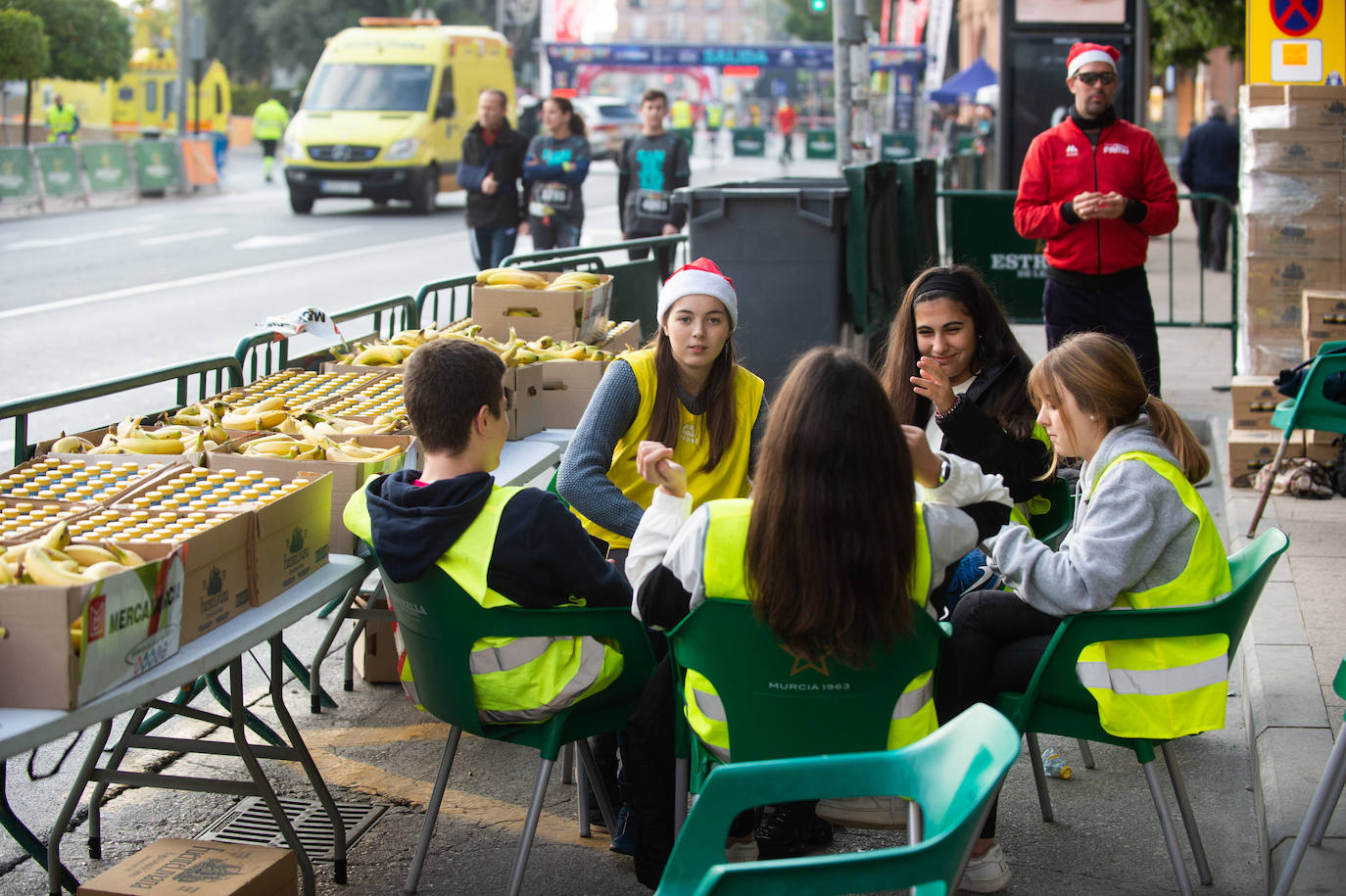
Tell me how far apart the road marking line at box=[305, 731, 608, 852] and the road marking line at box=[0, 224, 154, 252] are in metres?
15.6

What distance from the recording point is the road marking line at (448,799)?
389 cm

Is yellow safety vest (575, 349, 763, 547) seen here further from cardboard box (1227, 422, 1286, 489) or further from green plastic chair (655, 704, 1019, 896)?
cardboard box (1227, 422, 1286, 489)

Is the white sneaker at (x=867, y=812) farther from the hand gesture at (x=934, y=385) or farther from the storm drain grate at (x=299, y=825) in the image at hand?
the storm drain grate at (x=299, y=825)

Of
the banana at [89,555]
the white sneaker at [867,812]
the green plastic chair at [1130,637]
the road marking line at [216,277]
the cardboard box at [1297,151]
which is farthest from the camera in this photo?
the road marking line at [216,277]

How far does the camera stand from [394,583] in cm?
320

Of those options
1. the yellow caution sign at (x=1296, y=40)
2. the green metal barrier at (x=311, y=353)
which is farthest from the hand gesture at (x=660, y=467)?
the yellow caution sign at (x=1296, y=40)

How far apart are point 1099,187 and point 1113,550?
399cm

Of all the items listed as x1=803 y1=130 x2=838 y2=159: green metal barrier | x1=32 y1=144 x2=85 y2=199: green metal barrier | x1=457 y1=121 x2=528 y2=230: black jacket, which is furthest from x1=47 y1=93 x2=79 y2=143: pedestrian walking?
x1=803 y1=130 x2=838 y2=159: green metal barrier

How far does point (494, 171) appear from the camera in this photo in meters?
11.7

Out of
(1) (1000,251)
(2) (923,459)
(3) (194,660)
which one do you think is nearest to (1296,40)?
(1) (1000,251)

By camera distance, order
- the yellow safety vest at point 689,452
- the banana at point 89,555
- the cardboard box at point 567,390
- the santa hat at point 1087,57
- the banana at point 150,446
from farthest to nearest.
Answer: the santa hat at point 1087,57 → the cardboard box at point 567,390 → the yellow safety vest at point 689,452 → the banana at point 150,446 → the banana at point 89,555

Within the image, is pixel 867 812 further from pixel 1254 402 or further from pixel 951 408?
pixel 1254 402

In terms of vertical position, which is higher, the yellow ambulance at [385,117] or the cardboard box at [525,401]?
the yellow ambulance at [385,117]

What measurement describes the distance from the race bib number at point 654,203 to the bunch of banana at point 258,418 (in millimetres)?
7226
